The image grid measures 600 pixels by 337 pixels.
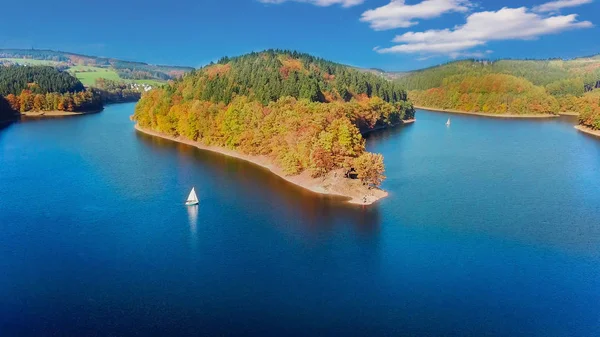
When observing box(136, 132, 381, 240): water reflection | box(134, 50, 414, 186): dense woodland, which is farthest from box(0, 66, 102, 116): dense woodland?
box(136, 132, 381, 240): water reflection

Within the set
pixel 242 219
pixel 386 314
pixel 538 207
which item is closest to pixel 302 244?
pixel 242 219

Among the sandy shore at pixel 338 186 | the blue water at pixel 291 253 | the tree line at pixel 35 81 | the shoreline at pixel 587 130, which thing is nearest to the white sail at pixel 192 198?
the blue water at pixel 291 253

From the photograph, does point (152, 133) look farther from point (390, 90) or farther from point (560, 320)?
point (560, 320)

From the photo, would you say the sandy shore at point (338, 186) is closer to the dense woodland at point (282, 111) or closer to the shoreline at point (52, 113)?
the dense woodland at point (282, 111)

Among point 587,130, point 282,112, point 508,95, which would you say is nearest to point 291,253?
point 282,112

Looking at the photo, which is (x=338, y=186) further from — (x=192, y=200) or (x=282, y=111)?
(x=282, y=111)

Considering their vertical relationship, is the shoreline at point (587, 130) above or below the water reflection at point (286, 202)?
above
